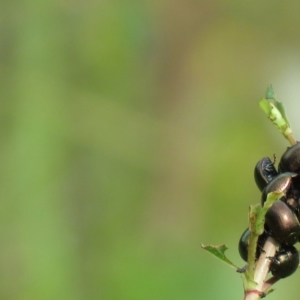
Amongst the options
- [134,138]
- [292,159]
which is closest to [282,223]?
[292,159]

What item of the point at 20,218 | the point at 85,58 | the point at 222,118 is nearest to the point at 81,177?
the point at 20,218

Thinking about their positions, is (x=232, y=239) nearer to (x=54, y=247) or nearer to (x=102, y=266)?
(x=102, y=266)

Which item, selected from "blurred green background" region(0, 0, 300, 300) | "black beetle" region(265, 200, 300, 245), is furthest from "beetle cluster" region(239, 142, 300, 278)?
"blurred green background" region(0, 0, 300, 300)

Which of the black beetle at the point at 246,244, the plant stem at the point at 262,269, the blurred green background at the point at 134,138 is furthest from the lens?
the blurred green background at the point at 134,138

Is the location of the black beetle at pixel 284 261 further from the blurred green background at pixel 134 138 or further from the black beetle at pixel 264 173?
the blurred green background at pixel 134 138

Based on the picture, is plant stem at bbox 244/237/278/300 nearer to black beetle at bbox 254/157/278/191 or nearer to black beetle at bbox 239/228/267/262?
black beetle at bbox 239/228/267/262

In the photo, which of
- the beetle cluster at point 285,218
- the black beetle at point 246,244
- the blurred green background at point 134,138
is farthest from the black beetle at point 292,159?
the blurred green background at point 134,138

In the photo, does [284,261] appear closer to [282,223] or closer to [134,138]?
[282,223]
